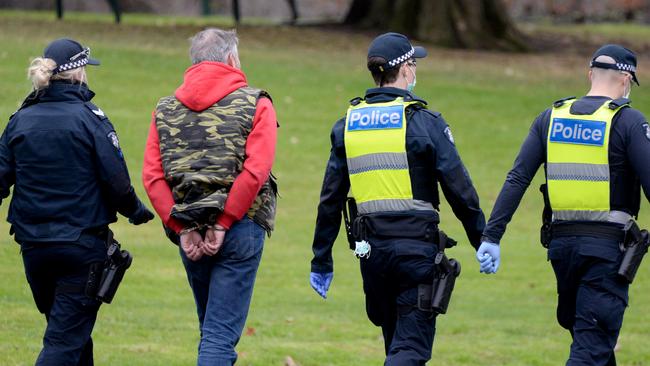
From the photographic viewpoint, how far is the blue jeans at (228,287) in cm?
599

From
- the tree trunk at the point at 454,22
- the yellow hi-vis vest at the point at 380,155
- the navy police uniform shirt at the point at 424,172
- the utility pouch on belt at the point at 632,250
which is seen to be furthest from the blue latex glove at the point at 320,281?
the tree trunk at the point at 454,22

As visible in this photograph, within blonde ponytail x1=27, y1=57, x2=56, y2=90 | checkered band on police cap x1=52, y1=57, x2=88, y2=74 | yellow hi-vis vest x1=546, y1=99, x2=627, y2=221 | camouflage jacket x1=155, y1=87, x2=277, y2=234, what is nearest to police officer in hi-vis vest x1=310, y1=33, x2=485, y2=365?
yellow hi-vis vest x1=546, y1=99, x2=627, y2=221

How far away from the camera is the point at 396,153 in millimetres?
6223

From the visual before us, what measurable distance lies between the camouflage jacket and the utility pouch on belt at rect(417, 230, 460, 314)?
0.93m

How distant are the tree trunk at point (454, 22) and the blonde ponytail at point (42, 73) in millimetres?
21094

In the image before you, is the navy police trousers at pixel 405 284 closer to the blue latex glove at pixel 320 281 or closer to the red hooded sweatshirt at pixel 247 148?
the blue latex glove at pixel 320 281

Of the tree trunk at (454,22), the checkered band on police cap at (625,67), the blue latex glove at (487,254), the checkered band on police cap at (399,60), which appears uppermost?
the checkered band on police cap at (625,67)

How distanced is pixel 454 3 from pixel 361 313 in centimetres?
1734

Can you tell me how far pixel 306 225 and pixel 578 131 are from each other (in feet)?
27.6

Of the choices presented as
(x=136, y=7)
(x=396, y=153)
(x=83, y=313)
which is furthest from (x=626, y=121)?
(x=136, y=7)

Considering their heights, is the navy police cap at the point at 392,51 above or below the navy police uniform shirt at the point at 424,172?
above

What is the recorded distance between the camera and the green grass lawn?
903 centimetres

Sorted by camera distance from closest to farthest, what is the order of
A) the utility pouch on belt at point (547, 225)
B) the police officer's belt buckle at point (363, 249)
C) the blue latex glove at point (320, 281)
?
the police officer's belt buckle at point (363, 249) < the utility pouch on belt at point (547, 225) < the blue latex glove at point (320, 281)

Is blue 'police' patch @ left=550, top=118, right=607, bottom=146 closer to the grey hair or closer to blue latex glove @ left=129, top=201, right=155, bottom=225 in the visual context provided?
the grey hair
